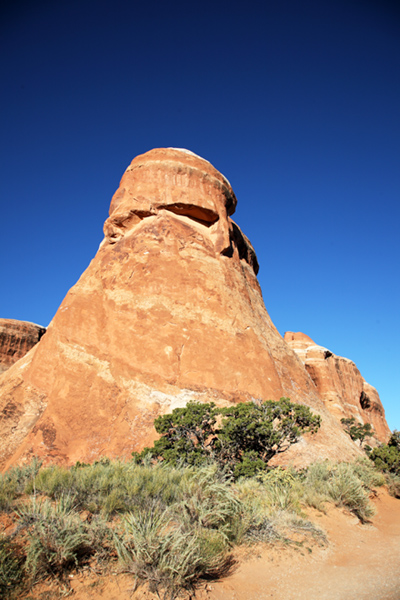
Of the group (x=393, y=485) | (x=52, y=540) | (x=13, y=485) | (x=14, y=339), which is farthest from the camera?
(x=14, y=339)

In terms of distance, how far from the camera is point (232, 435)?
29.9 ft

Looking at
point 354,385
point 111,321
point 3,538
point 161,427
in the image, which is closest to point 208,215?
point 111,321

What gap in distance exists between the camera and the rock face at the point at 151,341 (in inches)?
442

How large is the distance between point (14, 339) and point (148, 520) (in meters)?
→ 39.3

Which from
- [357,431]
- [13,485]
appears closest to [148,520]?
[13,485]

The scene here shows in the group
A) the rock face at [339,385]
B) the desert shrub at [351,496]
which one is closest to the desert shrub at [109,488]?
the desert shrub at [351,496]

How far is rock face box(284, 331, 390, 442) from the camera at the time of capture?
34875mm

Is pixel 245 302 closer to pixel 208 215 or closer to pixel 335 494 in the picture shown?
pixel 208 215

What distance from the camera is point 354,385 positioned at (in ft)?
129

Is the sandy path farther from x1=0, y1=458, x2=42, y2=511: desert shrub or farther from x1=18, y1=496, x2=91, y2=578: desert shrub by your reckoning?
x1=0, y1=458, x2=42, y2=511: desert shrub

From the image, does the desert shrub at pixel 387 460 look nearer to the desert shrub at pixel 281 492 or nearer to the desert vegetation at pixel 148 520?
the desert vegetation at pixel 148 520

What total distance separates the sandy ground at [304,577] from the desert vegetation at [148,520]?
14 centimetres

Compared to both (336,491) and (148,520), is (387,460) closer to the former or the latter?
(336,491)

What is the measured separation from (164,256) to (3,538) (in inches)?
477
